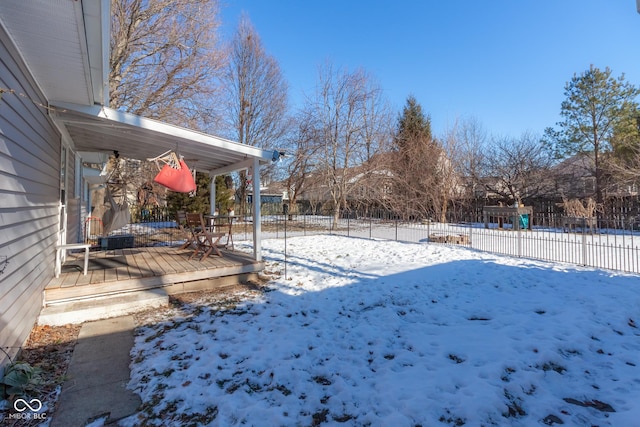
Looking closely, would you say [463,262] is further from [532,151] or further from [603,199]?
[532,151]

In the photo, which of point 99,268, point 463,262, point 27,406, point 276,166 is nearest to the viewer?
point 27,406

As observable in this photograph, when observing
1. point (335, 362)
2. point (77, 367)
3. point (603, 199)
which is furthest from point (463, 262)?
point (603, 199)

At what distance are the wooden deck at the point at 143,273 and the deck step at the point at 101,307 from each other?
3.4 inches

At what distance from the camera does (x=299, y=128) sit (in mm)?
18984

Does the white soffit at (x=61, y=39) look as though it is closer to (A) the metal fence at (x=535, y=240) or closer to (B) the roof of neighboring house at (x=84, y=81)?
(B) the roof of neighboring house at (x=84, y=81)

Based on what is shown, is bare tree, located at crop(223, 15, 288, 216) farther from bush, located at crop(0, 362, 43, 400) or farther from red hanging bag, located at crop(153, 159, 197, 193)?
bush, located at crop(0, 362, 43, 400)

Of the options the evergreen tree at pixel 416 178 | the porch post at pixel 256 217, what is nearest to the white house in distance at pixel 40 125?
the porch post at pixel 256 217

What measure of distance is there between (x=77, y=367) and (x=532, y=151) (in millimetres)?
23388

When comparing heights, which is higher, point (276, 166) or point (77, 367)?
point (276, 166)

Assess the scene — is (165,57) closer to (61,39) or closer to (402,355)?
(61,39)

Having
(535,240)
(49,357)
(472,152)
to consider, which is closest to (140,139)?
(49,357)

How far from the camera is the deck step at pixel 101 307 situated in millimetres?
3836

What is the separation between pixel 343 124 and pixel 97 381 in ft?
51.2

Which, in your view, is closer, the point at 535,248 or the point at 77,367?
the point at 77,367
